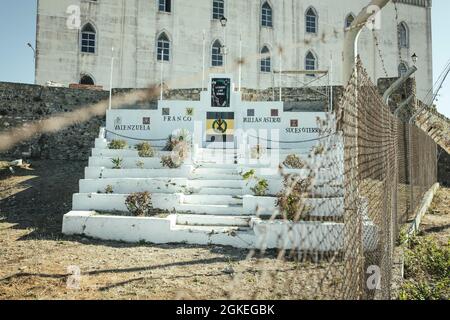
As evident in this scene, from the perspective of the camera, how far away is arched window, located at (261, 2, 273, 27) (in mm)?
28391

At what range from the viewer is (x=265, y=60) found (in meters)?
28.5

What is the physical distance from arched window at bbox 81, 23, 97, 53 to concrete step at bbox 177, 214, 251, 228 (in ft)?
64.0

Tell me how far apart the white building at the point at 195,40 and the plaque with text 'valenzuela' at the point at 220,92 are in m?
8.31

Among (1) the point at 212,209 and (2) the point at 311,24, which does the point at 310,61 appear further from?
(1) the point at 212,209

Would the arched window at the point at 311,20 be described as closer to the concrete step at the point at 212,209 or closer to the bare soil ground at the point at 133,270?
the concrete step at the point at 212,209

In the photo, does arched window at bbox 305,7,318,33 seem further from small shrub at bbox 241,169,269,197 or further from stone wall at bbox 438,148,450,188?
small shrub at bbox 241,169,269,197

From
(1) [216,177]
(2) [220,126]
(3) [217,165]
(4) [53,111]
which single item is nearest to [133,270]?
(1) [216,177]

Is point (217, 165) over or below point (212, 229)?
over

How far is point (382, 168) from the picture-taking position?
573 cm

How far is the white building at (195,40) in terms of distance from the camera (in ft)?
79.9

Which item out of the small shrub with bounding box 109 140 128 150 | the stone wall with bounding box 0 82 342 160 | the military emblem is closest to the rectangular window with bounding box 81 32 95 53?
the stone wall with bounding box 0 82 342 160

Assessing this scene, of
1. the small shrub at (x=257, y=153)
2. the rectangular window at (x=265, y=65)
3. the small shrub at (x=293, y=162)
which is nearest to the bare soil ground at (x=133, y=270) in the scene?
the small shrub at (x=293, y=162)

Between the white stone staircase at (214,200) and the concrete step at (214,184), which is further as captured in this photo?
the concrete step at (214,184)

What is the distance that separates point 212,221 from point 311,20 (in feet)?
82.6
